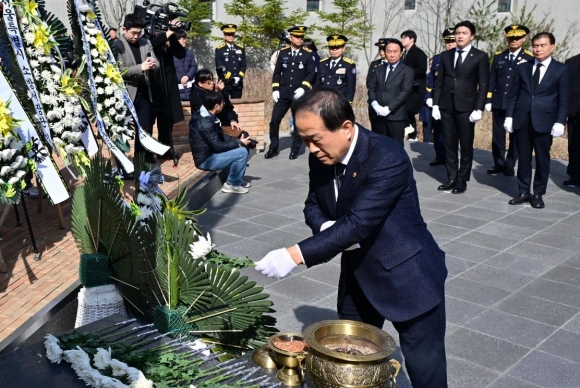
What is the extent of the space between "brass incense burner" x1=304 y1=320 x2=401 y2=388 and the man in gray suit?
18.3 ft

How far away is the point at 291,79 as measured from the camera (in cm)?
1032

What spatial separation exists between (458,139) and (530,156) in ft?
3.72

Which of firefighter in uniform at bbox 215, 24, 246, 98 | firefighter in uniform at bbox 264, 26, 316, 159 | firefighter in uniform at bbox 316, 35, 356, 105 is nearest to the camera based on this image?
firefighter in uniform at bbox 316, 35, 356, 105

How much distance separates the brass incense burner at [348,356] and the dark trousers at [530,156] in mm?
5864

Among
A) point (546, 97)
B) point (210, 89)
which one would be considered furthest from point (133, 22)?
point (546, 97)

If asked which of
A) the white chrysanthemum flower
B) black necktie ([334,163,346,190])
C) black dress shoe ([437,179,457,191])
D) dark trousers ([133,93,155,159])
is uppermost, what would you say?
black necktie ([334,163,346,190])

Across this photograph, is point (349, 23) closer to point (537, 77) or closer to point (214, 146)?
point (537, 77)

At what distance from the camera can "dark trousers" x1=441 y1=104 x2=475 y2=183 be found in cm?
832

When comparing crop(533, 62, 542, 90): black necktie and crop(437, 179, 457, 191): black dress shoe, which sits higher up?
crop(533, 62, 542, 90): black necktie

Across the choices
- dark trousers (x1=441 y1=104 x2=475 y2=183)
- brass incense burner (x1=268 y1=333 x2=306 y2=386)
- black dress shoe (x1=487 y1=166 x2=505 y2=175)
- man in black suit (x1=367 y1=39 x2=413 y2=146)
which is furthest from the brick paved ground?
black dress shoe (x1=487 y1=166 x2=505 y2=175)

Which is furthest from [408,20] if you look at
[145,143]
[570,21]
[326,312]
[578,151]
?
[326,312]

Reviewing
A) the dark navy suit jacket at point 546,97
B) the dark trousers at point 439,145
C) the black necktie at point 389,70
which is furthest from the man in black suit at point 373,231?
the dark trousers at point 439,145

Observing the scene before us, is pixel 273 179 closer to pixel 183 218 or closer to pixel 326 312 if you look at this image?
pixel 326 312

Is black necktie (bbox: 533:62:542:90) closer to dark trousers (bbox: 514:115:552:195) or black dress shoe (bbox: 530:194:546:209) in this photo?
dark trousers (bbox: 514:115:552:195)
